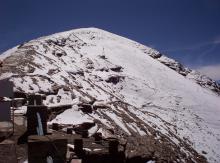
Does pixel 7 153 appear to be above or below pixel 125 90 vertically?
below

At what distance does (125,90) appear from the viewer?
45.1 m

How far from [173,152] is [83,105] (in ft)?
23.8

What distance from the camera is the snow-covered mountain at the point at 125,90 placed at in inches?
981

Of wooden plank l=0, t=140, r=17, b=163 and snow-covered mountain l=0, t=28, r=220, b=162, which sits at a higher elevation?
snow-covered mountain l=0, t=28, r=220, b=162

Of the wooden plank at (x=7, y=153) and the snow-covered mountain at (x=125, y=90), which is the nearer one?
the wooden plank at (x=7, y=153)

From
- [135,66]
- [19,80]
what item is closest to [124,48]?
[135,66]

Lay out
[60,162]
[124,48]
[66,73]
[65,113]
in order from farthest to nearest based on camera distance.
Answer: [124,48]
[66,73]
[65,113]
[60,162]

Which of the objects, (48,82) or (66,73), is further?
(66,73)

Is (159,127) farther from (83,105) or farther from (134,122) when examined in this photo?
(83,105)

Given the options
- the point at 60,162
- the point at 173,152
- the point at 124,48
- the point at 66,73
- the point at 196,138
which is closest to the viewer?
the point at 60,162

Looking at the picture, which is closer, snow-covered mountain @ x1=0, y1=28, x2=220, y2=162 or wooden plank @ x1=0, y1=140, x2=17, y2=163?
wooden plank @ x1=0, y1=140, x2=17, y2=163

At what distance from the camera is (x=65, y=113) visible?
2298cm

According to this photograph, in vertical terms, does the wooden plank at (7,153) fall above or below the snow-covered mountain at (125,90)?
below

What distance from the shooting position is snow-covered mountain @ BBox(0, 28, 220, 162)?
81.8 ft
